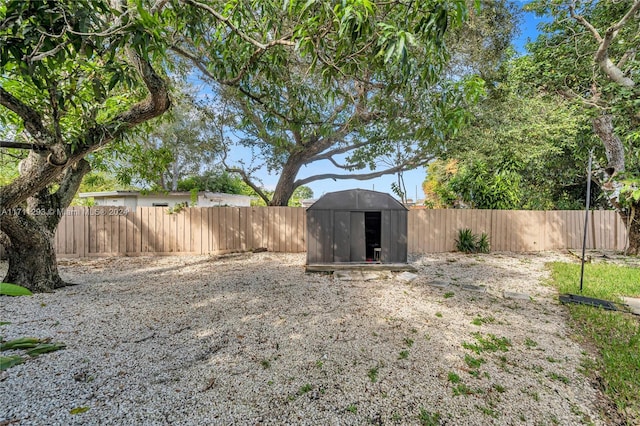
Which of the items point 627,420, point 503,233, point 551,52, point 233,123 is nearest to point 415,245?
point 503,233

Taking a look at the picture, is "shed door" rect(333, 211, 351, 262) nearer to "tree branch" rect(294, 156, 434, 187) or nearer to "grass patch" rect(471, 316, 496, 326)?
"grass patch" rect(471, 316, 496, 326)

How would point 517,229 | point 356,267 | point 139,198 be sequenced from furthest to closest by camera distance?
point 139,198 < point 517,229 < point 356,267

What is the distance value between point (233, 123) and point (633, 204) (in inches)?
482

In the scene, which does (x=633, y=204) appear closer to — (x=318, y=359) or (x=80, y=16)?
(x=318, y=359)

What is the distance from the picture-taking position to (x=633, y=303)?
376 cm

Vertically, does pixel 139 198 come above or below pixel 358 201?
above

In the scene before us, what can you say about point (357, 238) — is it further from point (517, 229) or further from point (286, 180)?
point (517, 229)

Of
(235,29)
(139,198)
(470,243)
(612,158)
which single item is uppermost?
(235,29)

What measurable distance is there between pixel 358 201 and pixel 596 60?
5803 millimetres

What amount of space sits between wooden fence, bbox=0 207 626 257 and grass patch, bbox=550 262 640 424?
9.75 ft

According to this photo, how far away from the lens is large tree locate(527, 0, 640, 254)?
17.7 ft

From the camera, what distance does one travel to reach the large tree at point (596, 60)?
5.38m

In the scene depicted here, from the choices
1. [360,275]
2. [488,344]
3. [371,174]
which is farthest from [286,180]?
[488,344]

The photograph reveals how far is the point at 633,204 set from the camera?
24.9 ft
